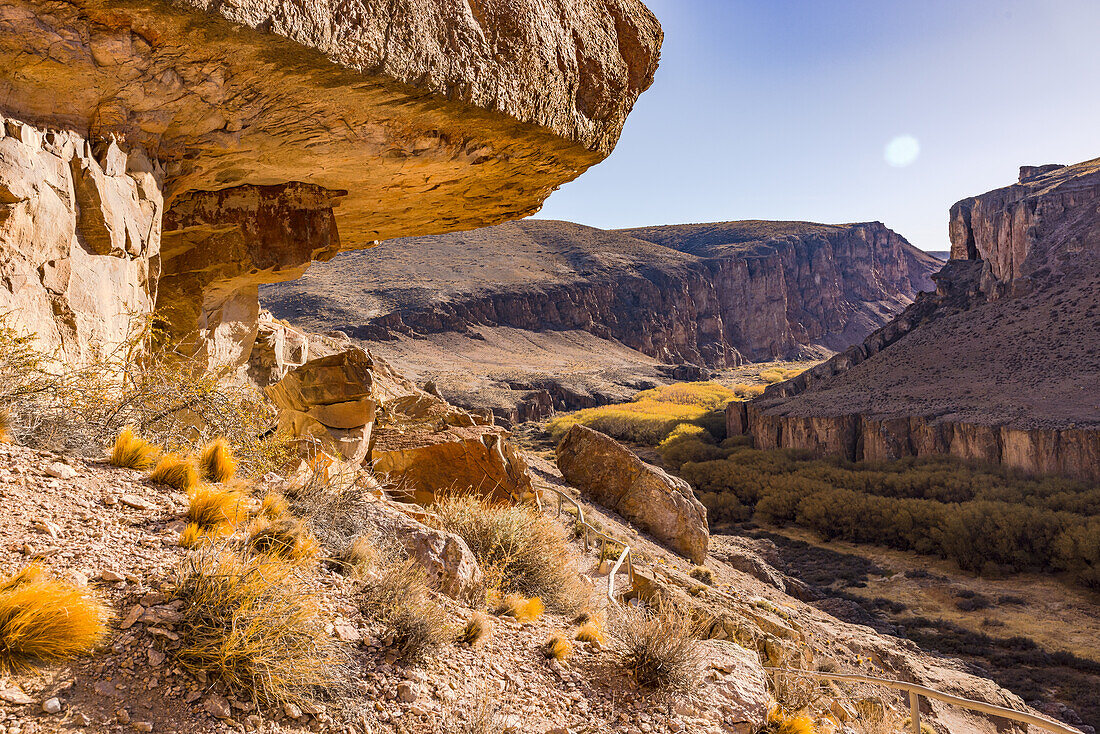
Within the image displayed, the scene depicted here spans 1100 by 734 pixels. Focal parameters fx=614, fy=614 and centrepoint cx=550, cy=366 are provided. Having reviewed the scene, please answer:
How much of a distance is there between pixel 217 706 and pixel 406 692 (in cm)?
98

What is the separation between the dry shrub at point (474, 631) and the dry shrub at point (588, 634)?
38.6 inches

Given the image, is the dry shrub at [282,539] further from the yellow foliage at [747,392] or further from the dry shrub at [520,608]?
the yellow foliage at [747,392]

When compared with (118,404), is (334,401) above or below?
below

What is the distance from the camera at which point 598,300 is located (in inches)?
3829

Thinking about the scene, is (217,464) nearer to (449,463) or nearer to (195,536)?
(195,536)

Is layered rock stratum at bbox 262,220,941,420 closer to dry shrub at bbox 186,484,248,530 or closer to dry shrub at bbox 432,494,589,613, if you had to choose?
dry shrub at bbox 432,494,589,613

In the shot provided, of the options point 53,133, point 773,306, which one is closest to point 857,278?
point 773,306

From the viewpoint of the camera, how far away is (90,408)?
437cm

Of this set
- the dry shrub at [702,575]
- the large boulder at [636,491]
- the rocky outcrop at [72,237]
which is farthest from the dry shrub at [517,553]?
the large boulder at [636,491]

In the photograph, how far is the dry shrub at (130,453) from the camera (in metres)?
4.02

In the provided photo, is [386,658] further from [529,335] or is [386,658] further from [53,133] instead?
[529,335]

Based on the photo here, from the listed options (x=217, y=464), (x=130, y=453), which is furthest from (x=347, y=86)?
(x=130, y=453)

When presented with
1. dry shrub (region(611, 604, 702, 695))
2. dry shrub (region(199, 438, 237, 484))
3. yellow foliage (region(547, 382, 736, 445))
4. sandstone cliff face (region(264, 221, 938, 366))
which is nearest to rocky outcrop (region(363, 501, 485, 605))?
dry shrub (region(199, 438, 237, 484))

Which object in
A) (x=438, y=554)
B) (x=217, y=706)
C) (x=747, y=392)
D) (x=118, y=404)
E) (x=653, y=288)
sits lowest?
(x=747, y=392)
